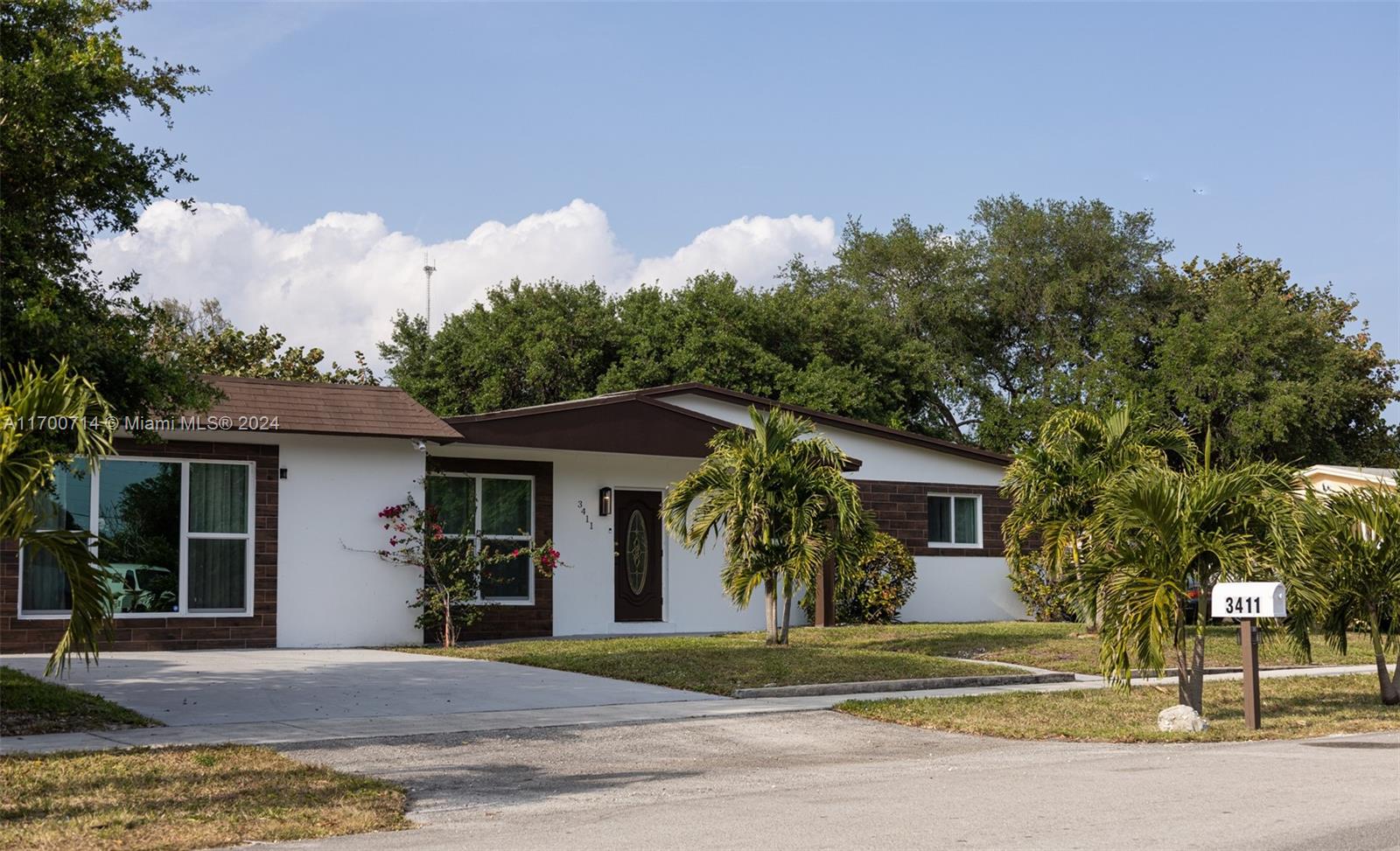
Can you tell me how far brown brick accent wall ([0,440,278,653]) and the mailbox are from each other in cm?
1118

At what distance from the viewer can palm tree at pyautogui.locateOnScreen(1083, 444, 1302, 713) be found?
11.9 m

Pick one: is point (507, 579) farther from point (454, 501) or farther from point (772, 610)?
point (772, 610)

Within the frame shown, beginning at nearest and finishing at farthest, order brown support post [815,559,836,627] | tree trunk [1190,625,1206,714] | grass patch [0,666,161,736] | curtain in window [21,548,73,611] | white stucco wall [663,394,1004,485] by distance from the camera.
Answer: grass patch [0,666,161,736]
tree trunk [1190,625,1206,714]
curtain in window [21,548,73,611]
brown support post [815,559,836,627]
white stucco wall [663,394,1004,485]

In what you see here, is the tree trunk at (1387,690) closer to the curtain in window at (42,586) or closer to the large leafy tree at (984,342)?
the curtain in window at (42,586)

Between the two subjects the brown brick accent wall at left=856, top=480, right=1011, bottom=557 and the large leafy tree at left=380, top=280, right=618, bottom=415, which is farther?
the large leafy tree at left=380, top=280, right=618, bottom=415

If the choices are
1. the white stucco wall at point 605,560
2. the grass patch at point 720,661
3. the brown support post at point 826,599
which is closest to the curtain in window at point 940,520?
the brown support post at point 826,599

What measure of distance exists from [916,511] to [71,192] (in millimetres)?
16248

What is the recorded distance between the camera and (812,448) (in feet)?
57.2

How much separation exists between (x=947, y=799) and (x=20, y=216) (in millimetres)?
7826

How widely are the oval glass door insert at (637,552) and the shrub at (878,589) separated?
104 inches

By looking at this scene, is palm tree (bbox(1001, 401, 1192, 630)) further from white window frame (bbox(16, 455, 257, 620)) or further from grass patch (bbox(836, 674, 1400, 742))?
white window frame (bbox(16, 455, 257, 620))

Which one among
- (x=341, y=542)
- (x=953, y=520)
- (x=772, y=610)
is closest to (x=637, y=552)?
(x=772, y=610)

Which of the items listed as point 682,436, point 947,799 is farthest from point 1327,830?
point 682,436

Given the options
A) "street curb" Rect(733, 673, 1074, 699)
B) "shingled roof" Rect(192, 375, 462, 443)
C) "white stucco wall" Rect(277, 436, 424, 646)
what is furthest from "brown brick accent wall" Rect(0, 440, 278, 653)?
"street curb" Rect(733, 673, 1074, 699)
